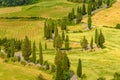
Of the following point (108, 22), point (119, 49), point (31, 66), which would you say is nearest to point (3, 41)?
point (31, 66)

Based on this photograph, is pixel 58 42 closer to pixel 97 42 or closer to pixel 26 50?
pixel 26 50

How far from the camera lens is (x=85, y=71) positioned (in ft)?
382

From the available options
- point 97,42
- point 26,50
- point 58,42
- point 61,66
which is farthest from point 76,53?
point 61,66

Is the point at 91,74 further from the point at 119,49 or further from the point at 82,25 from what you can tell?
the point at 82,25

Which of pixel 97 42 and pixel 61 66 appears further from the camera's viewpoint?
pixel 97 42

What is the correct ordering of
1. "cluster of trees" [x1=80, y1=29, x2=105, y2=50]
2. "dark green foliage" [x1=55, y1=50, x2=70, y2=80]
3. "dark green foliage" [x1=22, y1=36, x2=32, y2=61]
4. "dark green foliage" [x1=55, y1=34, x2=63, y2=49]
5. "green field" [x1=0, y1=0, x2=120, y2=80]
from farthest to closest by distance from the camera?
"cluster of trees" [x1=80, y1=29, x2=105, y2=50] < "dark green foliage" [x1=55, y1=34, x2=63, y2=49] < "dark green foliage" [x1=22, y1=36, x2=32, y2=61] < "green field" [x1=0, y1=0, x2=120, y2=80] < "dark green foliage" [x1=55, y1=50, x2=70, y2=80]

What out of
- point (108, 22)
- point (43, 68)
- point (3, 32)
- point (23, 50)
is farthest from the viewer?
point (108, 22)

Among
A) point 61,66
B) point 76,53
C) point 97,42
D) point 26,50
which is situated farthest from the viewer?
point 97,42

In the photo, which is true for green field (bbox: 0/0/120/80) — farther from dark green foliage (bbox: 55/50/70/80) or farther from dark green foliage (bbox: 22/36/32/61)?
dark green foliage (bbox: 22/36/32/61)

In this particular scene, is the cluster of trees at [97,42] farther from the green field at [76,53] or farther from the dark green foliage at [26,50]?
the dark green foliage at [26,50]

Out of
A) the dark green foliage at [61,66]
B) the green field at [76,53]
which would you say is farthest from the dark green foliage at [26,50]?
Result: the dark green foliage at [61,66]

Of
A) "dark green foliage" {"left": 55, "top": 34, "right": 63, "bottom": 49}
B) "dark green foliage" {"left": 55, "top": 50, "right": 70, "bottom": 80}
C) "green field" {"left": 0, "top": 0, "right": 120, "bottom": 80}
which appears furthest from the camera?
"dark green foliage" {"left": 55, "top": 34, "right": 63, "bottom": 49}

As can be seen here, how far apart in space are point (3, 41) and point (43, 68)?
39.2m

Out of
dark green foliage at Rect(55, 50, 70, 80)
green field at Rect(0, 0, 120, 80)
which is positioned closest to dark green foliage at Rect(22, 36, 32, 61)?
green field at Rect(0, 0, 120, 80)
